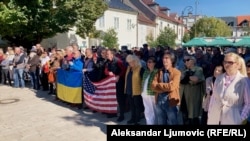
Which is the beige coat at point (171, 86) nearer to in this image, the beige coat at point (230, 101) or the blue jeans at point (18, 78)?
the beige coat at point (230, 101)

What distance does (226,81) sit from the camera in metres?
4.92

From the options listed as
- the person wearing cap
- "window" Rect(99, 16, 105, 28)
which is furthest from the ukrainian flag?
"window" Rect(99, 16, 105, 28)

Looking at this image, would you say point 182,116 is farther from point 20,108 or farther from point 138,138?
point 20,108

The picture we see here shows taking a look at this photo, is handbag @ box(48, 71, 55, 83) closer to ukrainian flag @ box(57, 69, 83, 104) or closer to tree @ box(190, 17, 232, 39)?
ukrainian flag @ box(57, 69, 83, 104)

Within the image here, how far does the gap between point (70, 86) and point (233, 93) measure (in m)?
6.74

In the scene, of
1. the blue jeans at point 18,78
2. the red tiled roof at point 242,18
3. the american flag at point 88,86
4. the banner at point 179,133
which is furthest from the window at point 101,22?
the red tiled roof at point 242,18

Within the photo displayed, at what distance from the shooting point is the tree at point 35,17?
1880 centimetres

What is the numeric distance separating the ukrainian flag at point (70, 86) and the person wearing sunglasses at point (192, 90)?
3998 millimetres

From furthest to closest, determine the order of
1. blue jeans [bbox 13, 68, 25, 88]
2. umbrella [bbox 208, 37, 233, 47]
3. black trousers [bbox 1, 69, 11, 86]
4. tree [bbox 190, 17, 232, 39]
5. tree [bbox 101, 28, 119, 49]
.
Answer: tree [bbox 190, 17, 232, 39] → tree [bbox 101, 28, 119, 49] → umbrella [bbox 208, 37, 233, 47] → black trousers [bbox 1, 69, 11, 86] → blue jeans [bbox 13, 68, 25, 88]

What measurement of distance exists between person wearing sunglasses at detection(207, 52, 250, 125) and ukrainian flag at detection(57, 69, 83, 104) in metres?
6.04

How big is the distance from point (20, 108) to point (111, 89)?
11.3 feet

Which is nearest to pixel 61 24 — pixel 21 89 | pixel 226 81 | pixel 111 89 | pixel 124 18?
pixel 21 89

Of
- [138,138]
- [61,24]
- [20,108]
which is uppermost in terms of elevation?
[61,24]

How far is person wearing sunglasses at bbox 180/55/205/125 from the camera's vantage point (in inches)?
284
